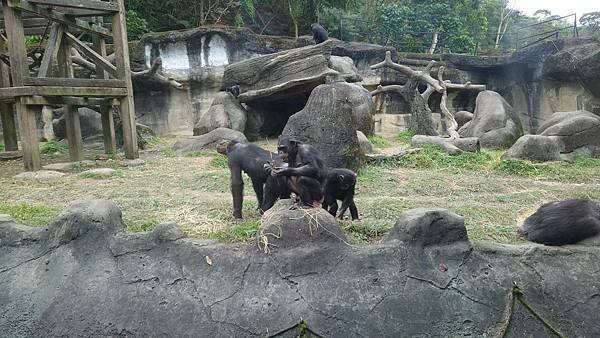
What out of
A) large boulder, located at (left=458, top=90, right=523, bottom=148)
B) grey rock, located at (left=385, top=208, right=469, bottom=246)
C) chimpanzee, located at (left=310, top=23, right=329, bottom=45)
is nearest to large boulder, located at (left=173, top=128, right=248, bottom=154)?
chimpanzee, located at (left=310, top=23, right=329, bottom=45)

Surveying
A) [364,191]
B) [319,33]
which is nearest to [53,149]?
[319,33]

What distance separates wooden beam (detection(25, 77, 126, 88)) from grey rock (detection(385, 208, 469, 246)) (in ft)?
25.9

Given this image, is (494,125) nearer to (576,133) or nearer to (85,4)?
(576,133)

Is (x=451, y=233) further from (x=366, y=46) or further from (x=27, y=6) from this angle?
(x=366, y=46)

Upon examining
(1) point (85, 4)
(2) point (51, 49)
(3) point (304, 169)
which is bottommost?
(3) point (304, 169)

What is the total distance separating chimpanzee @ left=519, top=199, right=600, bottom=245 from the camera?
477cm

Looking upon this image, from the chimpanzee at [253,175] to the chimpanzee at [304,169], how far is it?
20.9 inches

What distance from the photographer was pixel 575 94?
58.3ft

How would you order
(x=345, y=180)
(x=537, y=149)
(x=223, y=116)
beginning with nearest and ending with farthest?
(x=345, y=180) → (x=537, y=149) → (x=223, y=116)

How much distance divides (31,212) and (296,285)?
3.82 m

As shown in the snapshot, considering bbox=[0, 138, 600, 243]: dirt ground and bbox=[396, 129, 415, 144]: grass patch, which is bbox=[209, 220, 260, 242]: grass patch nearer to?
bbox=[0, 138, 600, 243]: dirt ground

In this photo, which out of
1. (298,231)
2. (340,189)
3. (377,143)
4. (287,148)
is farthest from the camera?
(377,143)

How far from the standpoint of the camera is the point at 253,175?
589cm

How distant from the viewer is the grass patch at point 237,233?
4.82 m
